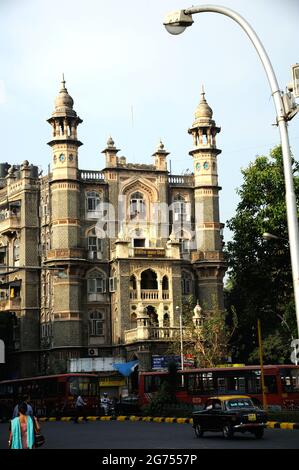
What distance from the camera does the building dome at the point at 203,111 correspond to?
68.5 m

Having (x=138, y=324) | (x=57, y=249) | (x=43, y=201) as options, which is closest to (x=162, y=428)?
(x=138, y=324)

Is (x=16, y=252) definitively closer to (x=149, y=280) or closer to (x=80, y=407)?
(x=149, y=280)

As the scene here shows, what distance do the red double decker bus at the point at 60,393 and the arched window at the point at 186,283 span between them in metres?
19.2

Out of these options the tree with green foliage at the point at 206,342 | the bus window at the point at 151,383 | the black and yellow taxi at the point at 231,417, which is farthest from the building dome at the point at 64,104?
the black and yellow taxi at the point at 231,417

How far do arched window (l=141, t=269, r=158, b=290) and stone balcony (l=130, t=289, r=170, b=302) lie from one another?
2.86ft

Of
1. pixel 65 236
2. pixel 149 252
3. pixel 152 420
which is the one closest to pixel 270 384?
pixel 152 420

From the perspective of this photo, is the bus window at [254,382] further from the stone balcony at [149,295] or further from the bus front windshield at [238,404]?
the bus front windshield at [238,404]

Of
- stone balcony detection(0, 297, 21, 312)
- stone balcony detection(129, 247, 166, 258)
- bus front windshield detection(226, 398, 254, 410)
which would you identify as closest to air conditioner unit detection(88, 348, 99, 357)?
stone balcony detection(0, 297, 21, 312)

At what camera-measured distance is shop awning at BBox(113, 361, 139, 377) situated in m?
61.1

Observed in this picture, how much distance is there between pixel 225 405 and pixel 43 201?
43009 mm

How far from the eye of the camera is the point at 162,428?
3334 cm

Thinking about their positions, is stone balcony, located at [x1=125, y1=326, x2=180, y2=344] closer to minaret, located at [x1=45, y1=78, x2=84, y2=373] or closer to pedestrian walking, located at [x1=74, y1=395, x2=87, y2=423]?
minaret, located at [x1=45, y1=78, x2=84, y2=373]
